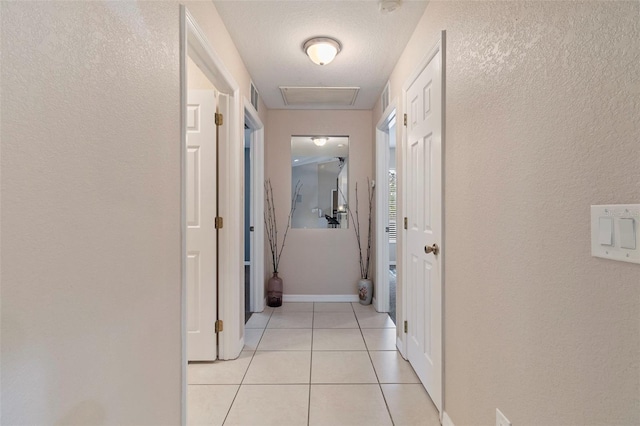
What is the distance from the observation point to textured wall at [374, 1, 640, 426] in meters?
0.71

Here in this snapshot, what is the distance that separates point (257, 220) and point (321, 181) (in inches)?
39.2

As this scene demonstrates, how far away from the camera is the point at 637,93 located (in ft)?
2.18

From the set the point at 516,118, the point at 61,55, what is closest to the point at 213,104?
the point at 61,55

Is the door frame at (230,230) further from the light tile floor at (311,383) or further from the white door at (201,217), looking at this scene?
the light tile floor at (311,383)

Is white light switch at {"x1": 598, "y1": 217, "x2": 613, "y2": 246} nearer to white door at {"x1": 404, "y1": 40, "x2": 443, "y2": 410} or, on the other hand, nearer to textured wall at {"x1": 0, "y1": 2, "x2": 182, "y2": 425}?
white door at {"x1": 404, "y1": 40, "x2": 443, "y2": 410}

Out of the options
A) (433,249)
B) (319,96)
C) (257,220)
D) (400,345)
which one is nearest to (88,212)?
(433,249)

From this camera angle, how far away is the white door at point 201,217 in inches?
91.5

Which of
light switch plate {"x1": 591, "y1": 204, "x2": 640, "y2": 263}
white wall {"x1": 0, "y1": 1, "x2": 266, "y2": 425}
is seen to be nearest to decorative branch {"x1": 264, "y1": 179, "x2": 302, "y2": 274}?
white wall {"x1": 0, "y1": 1, "x2": 266, "y2": 425}

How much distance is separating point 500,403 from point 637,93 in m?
1.09

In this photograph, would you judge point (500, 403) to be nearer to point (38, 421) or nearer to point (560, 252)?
point (560, 252)

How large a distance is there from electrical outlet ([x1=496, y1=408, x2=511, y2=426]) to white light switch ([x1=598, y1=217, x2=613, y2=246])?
772mm

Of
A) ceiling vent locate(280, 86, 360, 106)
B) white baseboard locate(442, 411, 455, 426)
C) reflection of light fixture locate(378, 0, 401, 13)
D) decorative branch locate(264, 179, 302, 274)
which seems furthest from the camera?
decorative branch locate(264, 179, 302, 274)

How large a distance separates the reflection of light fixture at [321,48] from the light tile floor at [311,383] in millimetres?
2299

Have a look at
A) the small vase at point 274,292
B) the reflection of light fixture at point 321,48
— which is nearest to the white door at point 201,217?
the reflection of light fixture at point 321,48
